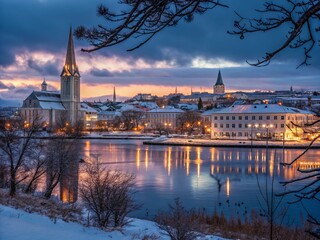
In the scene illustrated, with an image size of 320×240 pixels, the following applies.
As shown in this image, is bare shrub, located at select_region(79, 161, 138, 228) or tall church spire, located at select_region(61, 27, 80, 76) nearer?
bare shrub, located at select_region(79, 161, 138, 228)

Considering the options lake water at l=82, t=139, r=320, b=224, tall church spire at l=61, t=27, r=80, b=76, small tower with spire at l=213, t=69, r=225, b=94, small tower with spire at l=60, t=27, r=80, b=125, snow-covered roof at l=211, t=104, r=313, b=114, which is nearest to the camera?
lake water at l=82, t=139, r=320, b=224

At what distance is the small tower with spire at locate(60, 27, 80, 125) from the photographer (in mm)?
87562

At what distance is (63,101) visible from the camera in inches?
3487

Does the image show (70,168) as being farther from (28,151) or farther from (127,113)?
(127,113)

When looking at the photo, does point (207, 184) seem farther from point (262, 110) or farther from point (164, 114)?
point (164, 114)

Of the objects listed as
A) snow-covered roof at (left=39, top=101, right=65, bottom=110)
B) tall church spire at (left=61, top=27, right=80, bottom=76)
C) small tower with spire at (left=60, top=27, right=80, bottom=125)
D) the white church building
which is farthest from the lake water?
tall church spire at (left=61, top=27, right=80, bottom=76)

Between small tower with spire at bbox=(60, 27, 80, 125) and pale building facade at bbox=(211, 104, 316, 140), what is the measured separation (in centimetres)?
3720

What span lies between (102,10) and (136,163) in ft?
90.9

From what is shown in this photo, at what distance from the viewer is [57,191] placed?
17.2 metres

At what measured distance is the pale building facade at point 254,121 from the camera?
5603 cm

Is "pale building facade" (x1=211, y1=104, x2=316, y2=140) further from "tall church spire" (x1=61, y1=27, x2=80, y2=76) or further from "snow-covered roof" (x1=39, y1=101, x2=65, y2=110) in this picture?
"tall church spire" (x1=61, y1=27, x2=80, y2=76)

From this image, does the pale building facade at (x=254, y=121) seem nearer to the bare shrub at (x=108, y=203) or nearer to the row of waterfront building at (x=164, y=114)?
the row of waterfront building at (x=164, y=114)

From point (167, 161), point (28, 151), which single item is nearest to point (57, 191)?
point (28, 151)

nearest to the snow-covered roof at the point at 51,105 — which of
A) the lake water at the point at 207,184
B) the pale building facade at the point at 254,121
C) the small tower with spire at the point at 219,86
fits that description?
the pale building facade at the point at 254,121
